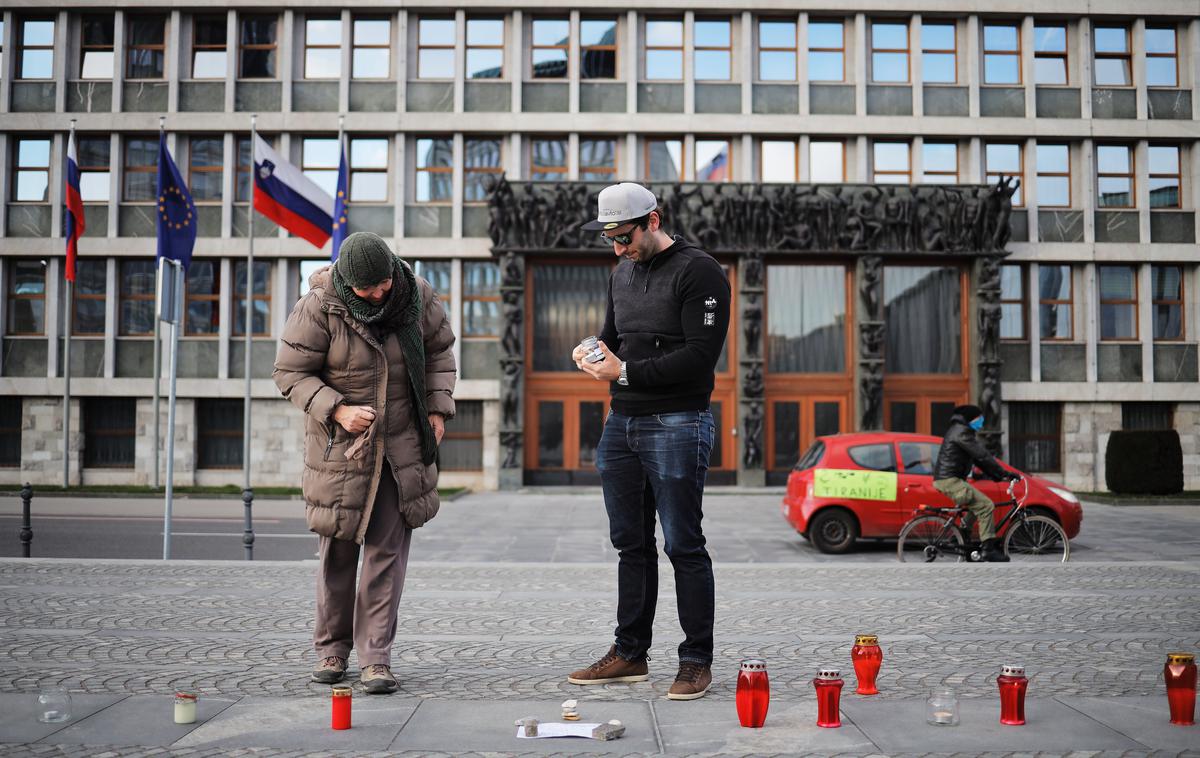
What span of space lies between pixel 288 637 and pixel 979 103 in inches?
1134

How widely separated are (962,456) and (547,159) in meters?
20.2

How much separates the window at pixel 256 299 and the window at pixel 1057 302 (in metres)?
21.7

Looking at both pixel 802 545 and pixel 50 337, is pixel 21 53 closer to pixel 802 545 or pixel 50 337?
pixel 50 337

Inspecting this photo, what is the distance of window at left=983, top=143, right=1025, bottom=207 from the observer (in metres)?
30.9

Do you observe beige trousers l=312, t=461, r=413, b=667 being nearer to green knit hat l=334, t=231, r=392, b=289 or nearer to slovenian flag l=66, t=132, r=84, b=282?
green knit hat l=334, t=231, r=392, b=289

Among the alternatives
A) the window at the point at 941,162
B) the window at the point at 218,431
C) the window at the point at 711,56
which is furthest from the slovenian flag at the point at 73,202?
the window at the point at 941,162

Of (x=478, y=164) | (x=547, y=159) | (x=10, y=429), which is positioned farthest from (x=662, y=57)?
(x=10, y=429)

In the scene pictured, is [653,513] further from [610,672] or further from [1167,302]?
[1167,302]

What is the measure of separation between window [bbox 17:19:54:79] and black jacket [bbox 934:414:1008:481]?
94.2 ft

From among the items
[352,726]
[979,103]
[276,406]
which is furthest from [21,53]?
[352,726]

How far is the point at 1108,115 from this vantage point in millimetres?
31172

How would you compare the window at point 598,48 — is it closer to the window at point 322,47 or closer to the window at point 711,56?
the window at point 711,56

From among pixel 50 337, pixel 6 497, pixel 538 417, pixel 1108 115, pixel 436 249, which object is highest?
pixel 1108 115

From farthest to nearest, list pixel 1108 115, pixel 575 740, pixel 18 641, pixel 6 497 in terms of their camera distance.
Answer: pixel 1108 115 < pixel 6 497 < pixel 18 641 < pixel 575 740
